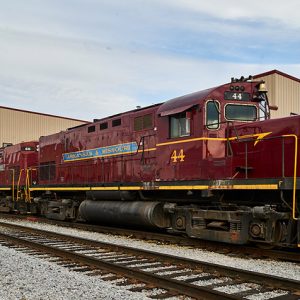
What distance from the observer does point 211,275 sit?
7184 mm

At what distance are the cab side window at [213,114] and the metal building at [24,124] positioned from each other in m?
31.2

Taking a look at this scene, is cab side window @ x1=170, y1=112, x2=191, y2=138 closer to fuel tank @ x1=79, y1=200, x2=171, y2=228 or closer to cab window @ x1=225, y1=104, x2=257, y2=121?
cab window @ x1=225, y1=104, x2=257, y2=121

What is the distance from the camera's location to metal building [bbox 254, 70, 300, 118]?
948 inches

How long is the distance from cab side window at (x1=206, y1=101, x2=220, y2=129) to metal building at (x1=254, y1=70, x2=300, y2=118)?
14135 millimetres

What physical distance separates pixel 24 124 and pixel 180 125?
31707 mm

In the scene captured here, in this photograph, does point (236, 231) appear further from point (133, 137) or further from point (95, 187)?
point (95, 187)

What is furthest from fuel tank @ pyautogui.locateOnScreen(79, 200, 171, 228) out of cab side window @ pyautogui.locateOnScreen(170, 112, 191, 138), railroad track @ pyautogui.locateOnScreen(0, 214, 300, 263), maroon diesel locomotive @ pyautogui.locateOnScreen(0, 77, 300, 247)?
cab side window @ pyautogui.locateOnScreen(170, 112, 191, 138)

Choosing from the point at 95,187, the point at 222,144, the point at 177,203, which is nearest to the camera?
the point at 222,144

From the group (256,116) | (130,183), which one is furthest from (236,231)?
(130,183)

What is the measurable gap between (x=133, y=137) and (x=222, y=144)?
12.1 ft

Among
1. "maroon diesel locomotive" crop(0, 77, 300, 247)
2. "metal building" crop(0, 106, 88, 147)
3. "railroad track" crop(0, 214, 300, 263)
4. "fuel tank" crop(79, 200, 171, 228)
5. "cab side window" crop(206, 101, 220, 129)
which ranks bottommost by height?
"railroad track" crop(0, 214, 300, 263)

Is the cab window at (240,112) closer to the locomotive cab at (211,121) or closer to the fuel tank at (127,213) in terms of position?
the locomotive cab at (211,121)

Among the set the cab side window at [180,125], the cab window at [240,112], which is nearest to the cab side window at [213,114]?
the cab window at [240,112]

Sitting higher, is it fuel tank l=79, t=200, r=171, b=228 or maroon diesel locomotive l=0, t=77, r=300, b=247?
maroon diesel locomotive l=0, t=77, r=300, b=247
